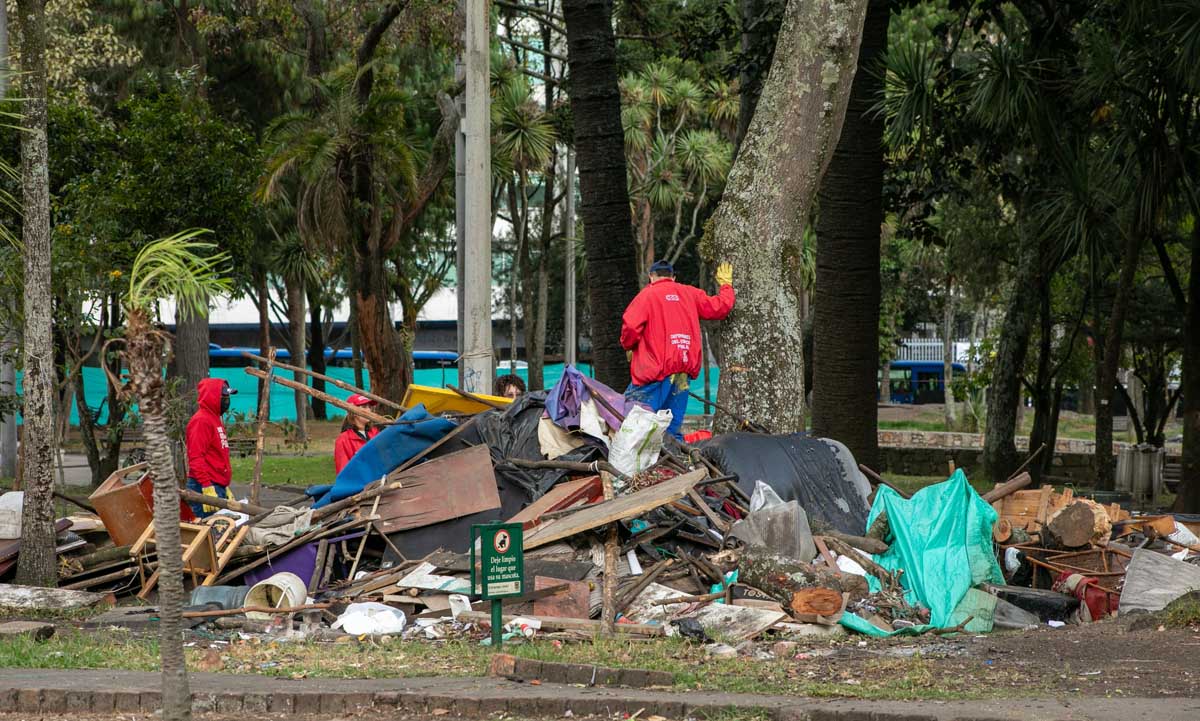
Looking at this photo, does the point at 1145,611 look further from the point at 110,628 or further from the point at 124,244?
the point at 124,244

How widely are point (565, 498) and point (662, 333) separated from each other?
1.84 m

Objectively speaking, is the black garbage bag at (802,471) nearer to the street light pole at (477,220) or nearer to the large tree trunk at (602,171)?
the street light pole at (477,220)

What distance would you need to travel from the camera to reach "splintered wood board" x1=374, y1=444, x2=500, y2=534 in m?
9.40

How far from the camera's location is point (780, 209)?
36.7 ft

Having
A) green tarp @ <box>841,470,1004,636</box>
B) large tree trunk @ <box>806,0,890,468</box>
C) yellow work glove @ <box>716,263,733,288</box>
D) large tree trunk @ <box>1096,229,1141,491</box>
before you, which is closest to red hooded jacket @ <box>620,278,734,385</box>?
yellow work glove @ <box>716,263,733,288</box>

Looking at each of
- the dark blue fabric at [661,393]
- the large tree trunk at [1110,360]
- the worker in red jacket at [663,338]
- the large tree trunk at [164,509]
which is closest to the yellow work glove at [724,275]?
the worker in red jacket at [663,338]

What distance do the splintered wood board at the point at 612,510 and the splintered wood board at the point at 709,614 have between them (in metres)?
0.54

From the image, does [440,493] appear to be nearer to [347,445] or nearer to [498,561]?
[347,445]

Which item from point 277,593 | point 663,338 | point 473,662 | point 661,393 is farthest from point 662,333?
point 473,662

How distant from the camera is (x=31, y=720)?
5.98 m

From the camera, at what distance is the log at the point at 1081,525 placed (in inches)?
375

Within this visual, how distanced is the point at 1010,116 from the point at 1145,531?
620 centimetres

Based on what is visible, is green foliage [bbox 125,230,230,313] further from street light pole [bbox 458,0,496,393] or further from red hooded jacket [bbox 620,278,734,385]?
street light pole [bbox 458,0,496,393]

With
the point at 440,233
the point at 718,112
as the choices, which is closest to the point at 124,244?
→ the point at 718,112
